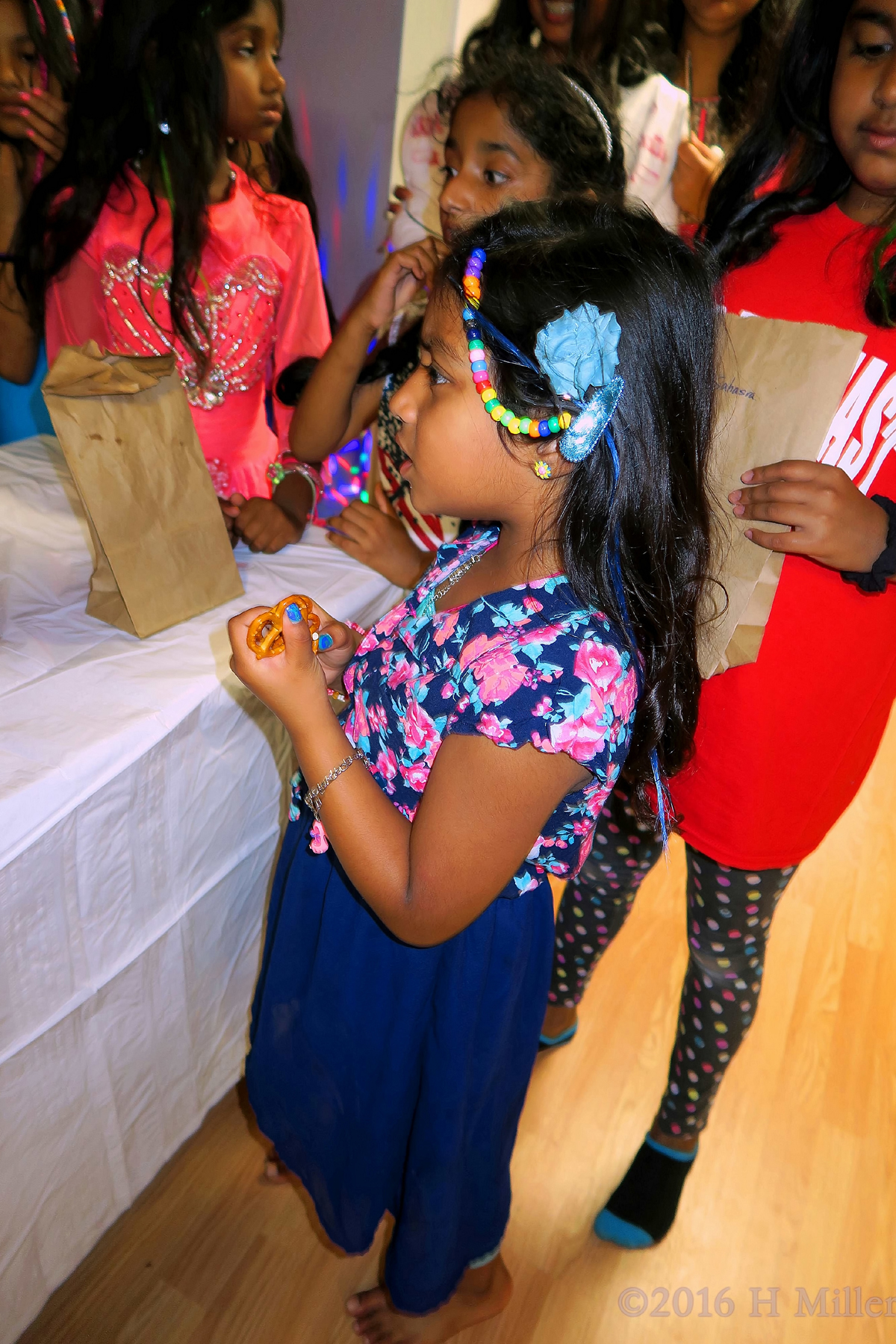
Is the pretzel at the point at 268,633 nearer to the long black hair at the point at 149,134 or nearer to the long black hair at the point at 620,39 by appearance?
the long black hair at the point at 149,134

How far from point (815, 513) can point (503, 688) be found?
0.33 m

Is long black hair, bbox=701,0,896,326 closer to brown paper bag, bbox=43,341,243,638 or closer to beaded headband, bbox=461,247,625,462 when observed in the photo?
beaded headband, bbox=461,247,625,462

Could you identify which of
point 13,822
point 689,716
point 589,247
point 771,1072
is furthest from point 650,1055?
point 589,247

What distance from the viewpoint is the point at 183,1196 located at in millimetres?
1123

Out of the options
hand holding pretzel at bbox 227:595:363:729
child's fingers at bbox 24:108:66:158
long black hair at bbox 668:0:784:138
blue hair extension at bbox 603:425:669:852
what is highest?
long black hair at bbox 668:0:784:138

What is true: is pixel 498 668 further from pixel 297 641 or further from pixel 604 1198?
pixel 604 1198

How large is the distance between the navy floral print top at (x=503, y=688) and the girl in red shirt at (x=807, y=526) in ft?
0.72

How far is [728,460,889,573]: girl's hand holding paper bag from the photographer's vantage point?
72cm

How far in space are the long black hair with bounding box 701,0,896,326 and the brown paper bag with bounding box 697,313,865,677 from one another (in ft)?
0.68

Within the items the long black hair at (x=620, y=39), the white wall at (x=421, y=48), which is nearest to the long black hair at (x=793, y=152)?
the white wall at (x=421, y=48)

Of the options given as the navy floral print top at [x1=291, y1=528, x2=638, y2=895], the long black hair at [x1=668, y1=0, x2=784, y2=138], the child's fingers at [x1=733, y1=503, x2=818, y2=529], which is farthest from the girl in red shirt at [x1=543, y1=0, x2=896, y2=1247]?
the long black hair at [x1=668, y1=0, x2=784, y2=138]

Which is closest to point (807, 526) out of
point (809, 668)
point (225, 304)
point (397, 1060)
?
point (809, 668)

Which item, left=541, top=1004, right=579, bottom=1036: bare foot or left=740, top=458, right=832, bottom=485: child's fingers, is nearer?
left=740, top=458, right=832, bottom=485: child's fingers

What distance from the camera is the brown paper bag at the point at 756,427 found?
70cm
